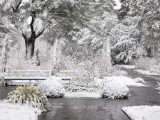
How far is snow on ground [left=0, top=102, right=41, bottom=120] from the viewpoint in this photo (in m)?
9.45

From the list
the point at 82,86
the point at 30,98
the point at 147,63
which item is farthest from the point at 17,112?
the point at 147,63

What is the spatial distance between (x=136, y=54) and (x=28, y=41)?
2057cm

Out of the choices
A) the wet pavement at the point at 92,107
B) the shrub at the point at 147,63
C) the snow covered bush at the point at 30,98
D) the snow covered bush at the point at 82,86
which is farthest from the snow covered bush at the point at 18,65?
the shrub at the point at 147,63

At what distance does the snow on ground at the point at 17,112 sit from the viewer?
9.45 meters

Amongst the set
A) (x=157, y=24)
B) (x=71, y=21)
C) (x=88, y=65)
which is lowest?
(x=88, y=65)

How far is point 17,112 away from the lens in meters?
10.0

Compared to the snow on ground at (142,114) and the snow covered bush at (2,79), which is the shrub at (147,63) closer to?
the snow covered bush at (2,79)

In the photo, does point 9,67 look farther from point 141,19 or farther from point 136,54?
point 136,54

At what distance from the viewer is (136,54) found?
42.5 m

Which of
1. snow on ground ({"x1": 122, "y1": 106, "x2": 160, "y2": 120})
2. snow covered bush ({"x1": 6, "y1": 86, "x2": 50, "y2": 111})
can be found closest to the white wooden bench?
snow covered bush ({"x1": 6, "y1": 86, "x2": 50, "y2": 111})

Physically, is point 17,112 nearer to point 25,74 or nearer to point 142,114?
point 142,114

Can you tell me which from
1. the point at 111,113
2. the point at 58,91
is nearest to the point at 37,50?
the point at 58,91

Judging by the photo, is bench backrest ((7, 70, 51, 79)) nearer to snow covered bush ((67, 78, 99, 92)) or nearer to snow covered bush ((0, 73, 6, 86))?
snow covered bush ((0, 73, 6, 86))

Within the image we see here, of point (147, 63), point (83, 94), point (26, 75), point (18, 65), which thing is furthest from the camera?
point (147, 63)
